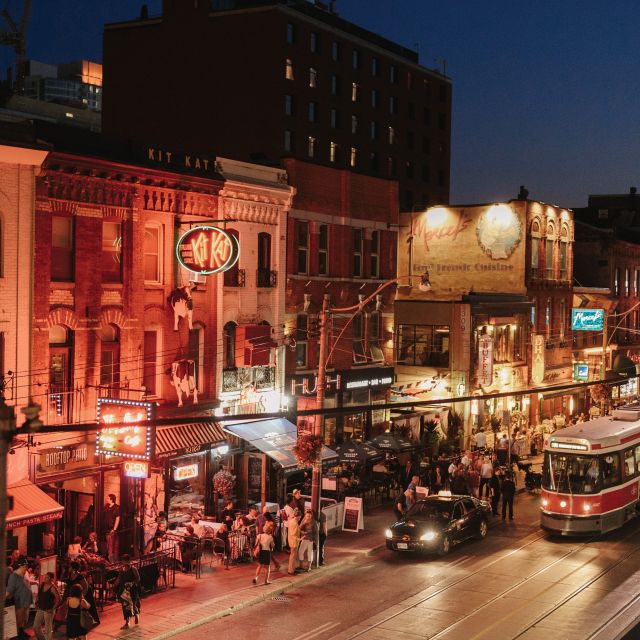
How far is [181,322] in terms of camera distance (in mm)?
29125

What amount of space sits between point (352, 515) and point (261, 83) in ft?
154

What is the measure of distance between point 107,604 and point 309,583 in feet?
17.4

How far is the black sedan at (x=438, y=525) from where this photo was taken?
86.7ft

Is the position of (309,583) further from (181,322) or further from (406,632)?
(181,322)

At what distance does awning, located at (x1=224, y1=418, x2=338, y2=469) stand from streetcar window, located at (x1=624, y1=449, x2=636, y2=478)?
9478mm

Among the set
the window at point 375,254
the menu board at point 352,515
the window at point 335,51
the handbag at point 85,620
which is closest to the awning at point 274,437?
the menu board at point 352,515

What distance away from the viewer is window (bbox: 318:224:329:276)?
36894 millimetres

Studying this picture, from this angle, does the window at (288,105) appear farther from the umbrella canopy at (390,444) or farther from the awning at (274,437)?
the awning at (274,437)

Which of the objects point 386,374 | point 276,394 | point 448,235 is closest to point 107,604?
point 276,394

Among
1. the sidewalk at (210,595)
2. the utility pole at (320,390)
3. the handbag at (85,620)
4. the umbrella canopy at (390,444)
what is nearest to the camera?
the handbag at (85,620)

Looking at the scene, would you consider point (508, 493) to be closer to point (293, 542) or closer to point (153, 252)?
point (293, 542)

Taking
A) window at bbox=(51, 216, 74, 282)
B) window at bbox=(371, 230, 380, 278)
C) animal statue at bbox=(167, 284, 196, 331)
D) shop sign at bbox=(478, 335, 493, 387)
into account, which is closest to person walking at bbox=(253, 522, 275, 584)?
animal statue at bbox=(167, 284, 196, 331)

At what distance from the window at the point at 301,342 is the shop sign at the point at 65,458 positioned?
11.6 m

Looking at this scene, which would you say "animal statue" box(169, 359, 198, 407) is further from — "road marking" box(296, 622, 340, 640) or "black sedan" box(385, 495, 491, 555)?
"road marking" box(296, 622, 340, 640)
